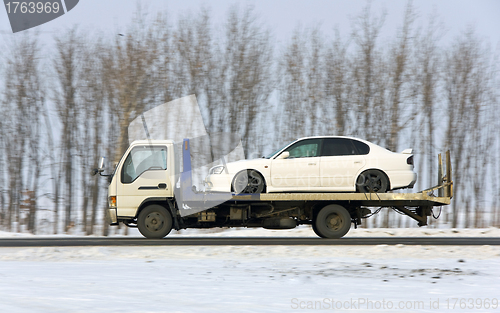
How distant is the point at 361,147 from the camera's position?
12.4 m

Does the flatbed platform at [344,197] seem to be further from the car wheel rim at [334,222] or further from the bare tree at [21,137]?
the bare tree at [21,137]

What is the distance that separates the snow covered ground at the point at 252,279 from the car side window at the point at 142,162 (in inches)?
96.9

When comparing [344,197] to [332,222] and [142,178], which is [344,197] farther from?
[142,178]

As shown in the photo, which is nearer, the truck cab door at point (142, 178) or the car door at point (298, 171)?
the car door at point (298, 171)

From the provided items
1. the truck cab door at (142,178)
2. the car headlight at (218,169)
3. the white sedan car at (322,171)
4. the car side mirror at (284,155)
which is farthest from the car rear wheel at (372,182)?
the truck cab door at (142,178)

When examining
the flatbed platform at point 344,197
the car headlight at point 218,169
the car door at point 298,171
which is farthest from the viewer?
the car headlight at point 218,169

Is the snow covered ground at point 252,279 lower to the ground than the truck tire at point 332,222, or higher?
lower

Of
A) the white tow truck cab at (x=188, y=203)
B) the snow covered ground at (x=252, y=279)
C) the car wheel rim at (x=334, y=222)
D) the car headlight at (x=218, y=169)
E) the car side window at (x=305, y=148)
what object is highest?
the car side window at (x=305, y=148)

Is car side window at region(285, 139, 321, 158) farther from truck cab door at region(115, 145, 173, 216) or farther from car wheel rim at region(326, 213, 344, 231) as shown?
truck cab door at region(115, 145, 173, 216)

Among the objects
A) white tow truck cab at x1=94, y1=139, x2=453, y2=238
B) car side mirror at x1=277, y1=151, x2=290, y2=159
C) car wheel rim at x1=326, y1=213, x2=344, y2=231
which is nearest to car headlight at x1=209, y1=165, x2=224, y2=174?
white tow truck cab at x1=94, y1=139, x2=453, y2=238

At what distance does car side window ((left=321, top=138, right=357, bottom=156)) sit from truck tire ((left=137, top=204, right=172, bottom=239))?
13.6 feet

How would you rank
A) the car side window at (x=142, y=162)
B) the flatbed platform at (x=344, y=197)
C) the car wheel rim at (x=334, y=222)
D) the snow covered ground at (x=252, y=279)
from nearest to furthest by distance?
the snow covered ground at (x=252, y=279), the flatbed platform at (x=344, y=197), the car side window at (x=142, y=162), the car wheel rim at (x=334, y=222)

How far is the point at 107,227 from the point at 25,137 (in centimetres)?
475

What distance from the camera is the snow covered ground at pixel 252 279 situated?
5699 mm
